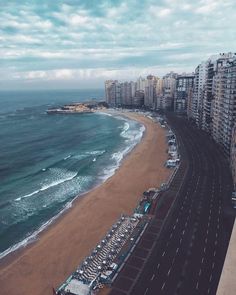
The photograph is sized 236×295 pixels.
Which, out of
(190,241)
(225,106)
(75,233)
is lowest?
(75,233)

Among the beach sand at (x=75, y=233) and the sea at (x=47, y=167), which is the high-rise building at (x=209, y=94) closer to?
the sea at (x=47, y=167)

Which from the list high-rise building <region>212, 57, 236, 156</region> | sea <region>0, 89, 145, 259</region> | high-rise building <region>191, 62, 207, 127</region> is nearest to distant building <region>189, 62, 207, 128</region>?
high-rise building <region>191, 62, 207, 127</region>

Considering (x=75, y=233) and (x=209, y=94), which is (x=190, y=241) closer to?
(x=75, y=233)

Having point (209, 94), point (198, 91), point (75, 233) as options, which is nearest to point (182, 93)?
point (198, 91)

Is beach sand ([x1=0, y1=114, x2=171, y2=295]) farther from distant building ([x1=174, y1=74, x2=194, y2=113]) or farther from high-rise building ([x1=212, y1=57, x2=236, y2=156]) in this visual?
distant building ([x1=174, y1=74, x2=194, y2=113])

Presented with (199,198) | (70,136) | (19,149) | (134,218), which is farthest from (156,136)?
(134,218)
